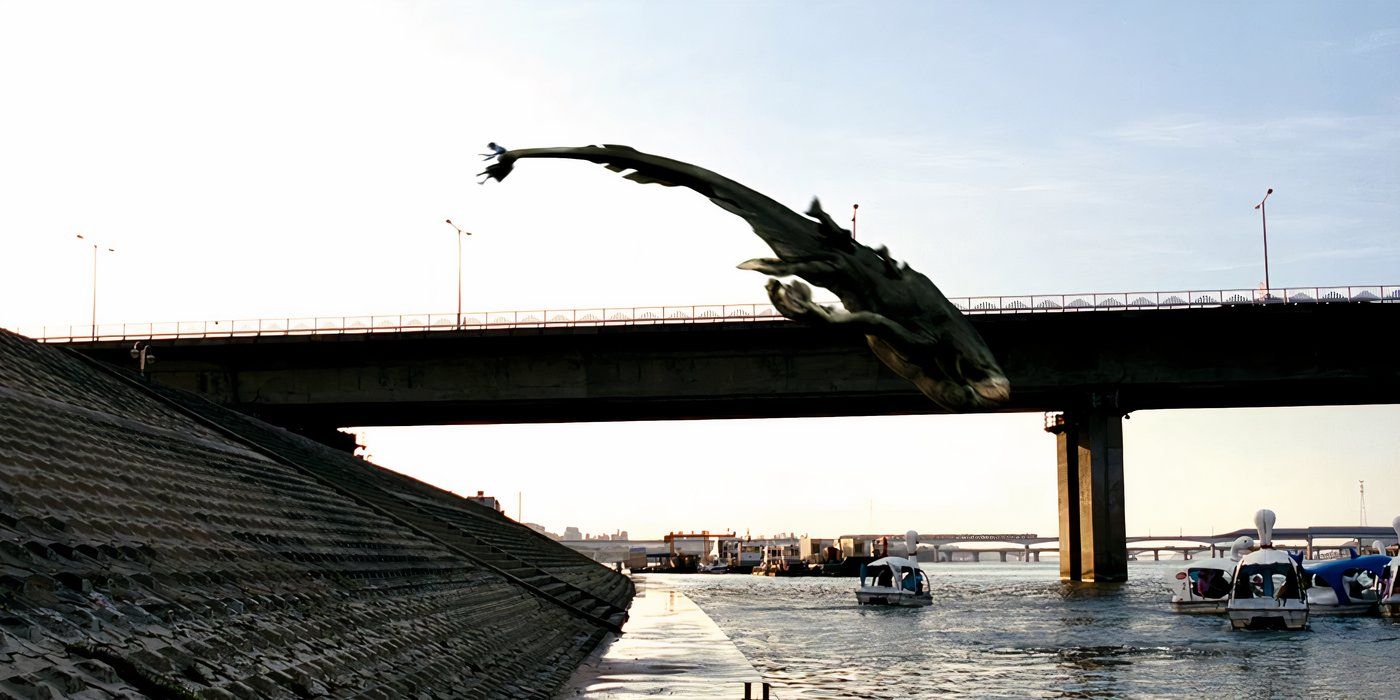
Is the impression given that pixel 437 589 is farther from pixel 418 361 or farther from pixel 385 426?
pixel 385 426

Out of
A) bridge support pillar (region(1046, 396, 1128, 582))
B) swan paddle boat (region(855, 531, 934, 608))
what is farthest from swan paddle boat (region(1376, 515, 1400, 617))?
swan paddle boat (region(855, 531, 934, 608))

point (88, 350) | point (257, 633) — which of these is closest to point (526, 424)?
point (88, 350)

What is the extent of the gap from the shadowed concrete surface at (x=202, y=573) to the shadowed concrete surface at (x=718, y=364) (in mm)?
42341

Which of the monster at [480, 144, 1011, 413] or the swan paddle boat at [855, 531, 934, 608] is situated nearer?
the monster at [480, 144, 1011, 413]

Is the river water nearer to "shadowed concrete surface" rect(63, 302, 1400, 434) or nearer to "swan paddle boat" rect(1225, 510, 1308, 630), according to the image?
"swan paddle boat" rect(1225, 510, 1308, 630)

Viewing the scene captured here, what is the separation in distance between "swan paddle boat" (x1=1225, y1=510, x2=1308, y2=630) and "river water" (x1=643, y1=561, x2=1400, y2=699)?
0.60 m

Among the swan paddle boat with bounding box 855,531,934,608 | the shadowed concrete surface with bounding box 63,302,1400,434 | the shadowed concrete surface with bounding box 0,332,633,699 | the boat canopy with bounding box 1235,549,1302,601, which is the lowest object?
the swan paddle boat with bounding box 855,531,934,608

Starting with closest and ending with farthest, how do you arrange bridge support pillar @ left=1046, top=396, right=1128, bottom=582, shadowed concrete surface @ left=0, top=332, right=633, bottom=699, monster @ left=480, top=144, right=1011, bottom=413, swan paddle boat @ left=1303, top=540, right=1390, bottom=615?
shadowed concrete surface @ left=0, top=332, right=633, bottom=699 < monster @ left=480, top=144, right=1011, bottom=413 < swan paddle boat @ left=1303, top=540, right=1390, bottom=615 < bridge support pillar @ left=1046, top=396, right=1128, bottom=582

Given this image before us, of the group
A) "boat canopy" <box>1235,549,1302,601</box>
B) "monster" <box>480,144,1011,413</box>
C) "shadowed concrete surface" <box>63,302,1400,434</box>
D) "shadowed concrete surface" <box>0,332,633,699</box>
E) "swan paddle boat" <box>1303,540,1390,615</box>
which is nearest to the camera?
"shadowed concrete surface" <box>0,332,633,699</box>

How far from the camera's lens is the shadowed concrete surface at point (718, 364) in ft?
207

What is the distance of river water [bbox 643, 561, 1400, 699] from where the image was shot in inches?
1120

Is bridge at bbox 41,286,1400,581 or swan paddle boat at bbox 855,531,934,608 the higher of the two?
bridge at bbox 41,286,1400,581

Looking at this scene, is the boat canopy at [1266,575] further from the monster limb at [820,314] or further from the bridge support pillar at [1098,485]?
the monster limb at [820,314]

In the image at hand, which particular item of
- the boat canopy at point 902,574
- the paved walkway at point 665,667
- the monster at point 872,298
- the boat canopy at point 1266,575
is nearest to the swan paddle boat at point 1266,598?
the boat canopy at point 1266,575
